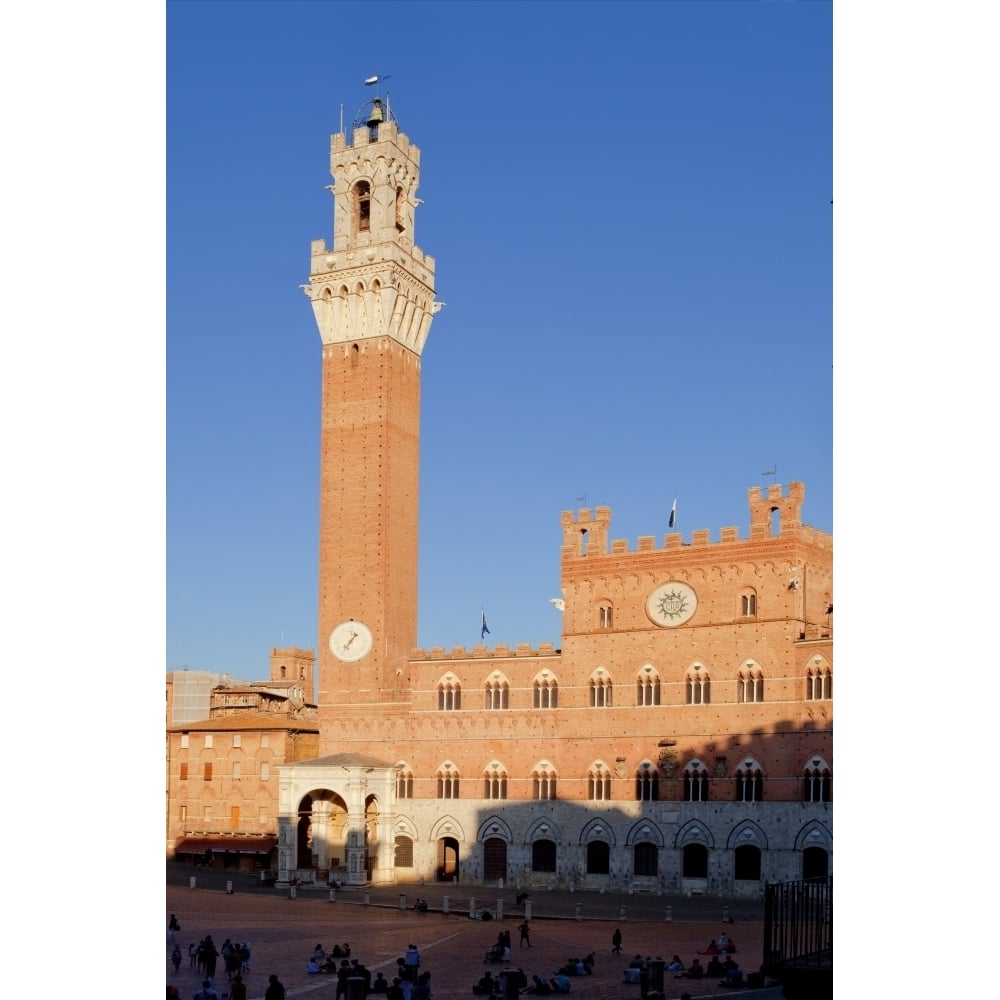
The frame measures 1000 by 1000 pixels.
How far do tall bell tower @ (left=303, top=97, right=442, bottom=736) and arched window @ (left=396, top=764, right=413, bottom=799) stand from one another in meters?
2.04

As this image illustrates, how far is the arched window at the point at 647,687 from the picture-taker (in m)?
35.2

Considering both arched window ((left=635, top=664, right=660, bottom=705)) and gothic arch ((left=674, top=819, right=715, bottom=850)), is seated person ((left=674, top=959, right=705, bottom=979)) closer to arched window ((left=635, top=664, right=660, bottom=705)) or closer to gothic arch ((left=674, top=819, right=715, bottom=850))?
gothic arch ((left=674, top=819, right=715, bottom=850))

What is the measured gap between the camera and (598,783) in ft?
116

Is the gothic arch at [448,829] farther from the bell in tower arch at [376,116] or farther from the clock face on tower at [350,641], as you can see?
the bell in tower arch at [376,116]

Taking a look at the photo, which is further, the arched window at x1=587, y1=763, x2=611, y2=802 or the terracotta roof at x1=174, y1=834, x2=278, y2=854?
the terracotta roof at x1=174, y1=834, x2=278, y2=854

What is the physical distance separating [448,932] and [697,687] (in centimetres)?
1131

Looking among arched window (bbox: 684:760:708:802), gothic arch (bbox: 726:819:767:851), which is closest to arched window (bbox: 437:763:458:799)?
arched window (bbox: 684:760:708:802)

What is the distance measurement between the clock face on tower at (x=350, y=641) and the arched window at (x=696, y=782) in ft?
34.1

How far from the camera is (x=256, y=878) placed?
3919 centimetres

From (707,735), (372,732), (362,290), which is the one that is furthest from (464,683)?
(362,290)

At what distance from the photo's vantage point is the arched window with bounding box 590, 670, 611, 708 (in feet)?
118

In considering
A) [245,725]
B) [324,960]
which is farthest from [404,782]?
[324,960]
